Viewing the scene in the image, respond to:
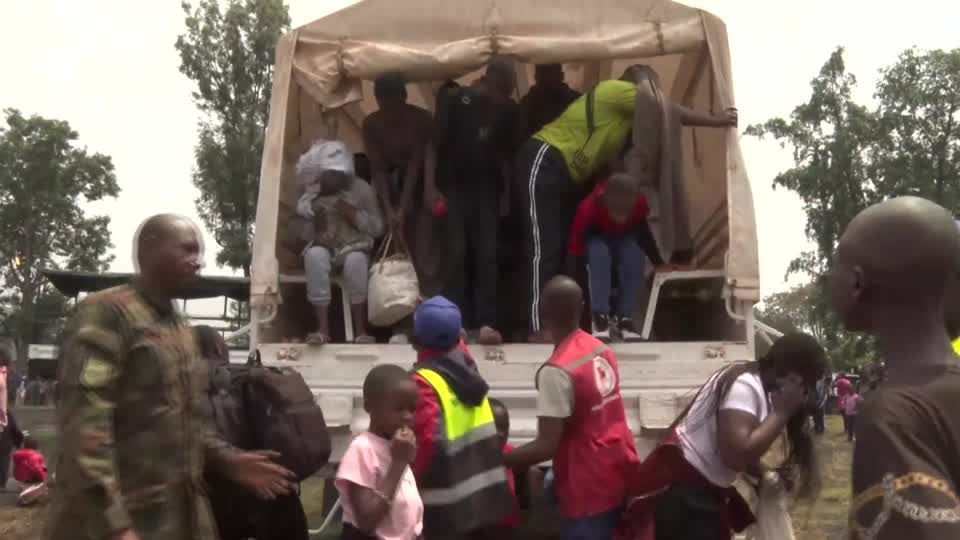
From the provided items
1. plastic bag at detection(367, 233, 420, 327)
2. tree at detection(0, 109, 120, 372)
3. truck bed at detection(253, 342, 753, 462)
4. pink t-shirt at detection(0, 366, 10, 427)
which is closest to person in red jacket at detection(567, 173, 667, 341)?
truck bed at detection(253, 342, 753, 462)

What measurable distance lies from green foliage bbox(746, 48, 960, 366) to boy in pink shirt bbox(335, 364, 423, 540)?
33270 millimetres

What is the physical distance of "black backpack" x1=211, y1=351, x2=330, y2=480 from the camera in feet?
14.8

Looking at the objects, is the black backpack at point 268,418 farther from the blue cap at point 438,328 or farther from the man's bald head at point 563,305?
the man's bald head at point 563,305

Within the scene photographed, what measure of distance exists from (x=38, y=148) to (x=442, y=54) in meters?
48.5

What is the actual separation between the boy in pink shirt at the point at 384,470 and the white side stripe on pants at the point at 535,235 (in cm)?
238

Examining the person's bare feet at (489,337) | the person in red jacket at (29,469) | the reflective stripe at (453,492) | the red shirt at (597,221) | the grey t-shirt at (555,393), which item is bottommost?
the person in red jacket at (29,469)

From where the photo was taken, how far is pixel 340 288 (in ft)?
23.1

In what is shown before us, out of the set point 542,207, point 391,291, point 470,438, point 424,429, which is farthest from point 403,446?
point 542,207

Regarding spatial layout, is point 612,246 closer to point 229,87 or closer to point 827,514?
point 827,514

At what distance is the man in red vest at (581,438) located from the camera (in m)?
4.31

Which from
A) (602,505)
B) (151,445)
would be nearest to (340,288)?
(602,505)

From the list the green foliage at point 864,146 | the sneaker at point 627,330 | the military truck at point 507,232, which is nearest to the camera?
the military truck at point 507,232

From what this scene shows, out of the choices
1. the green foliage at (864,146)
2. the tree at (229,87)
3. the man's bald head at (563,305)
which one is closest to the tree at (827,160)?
the green foliage at (864,146)

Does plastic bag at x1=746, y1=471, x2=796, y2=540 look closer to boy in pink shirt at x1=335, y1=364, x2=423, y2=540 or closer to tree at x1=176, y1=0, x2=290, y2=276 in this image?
boy in pink shirt at x1=335, y1=364, x2=423, y2=540
